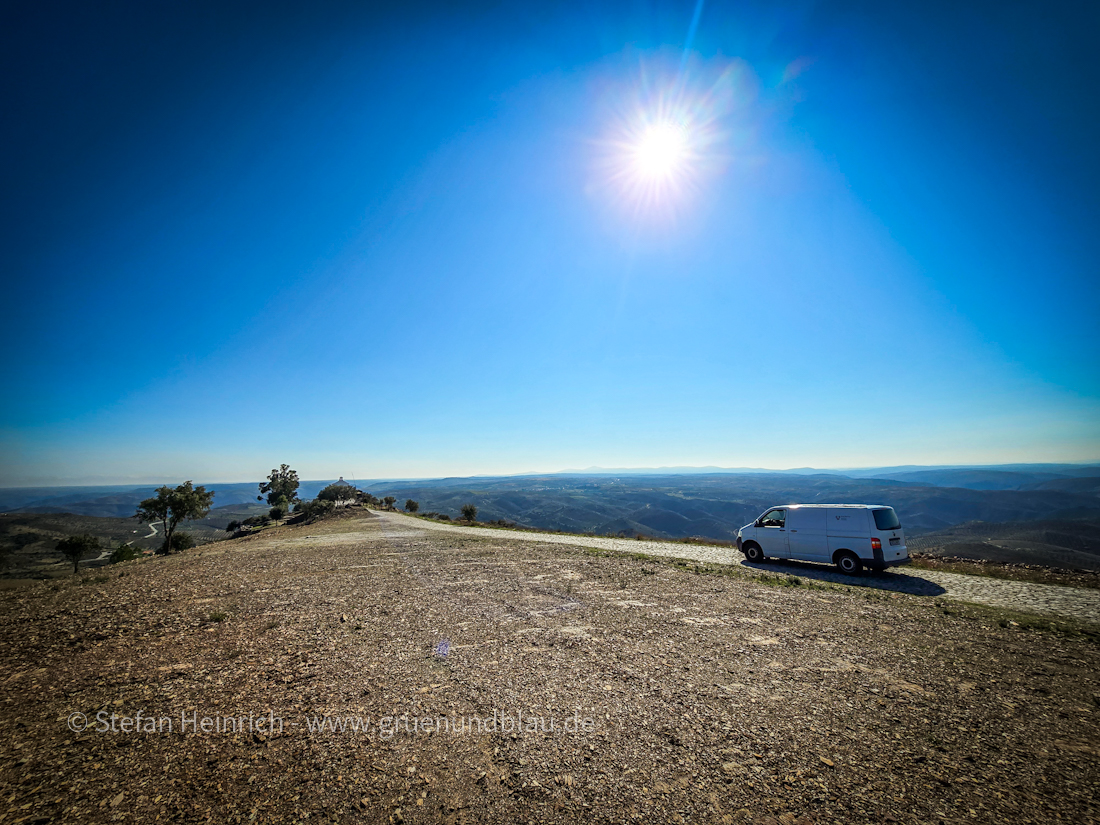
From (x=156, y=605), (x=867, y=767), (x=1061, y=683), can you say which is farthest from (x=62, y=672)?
(x=1061, y=683)

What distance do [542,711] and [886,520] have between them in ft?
48.1

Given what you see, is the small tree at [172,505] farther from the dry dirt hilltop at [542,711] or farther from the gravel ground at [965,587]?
the gravel ground at [965,587]

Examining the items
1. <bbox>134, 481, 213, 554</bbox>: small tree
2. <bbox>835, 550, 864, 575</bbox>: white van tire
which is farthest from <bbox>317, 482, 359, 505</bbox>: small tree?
<bbox>835, 550, 864, 575</bbox>: white van tire

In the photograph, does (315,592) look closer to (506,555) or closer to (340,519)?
(506,555)

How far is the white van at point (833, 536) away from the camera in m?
14.0

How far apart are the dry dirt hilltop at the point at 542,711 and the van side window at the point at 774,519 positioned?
210 inches

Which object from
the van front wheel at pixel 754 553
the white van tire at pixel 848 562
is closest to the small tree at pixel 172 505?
the van front wheel at pixel 754 553

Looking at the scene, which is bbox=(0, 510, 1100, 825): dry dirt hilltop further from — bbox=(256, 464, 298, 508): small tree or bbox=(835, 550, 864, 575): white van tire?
bbox=(256, 464, 298, 508): small tree

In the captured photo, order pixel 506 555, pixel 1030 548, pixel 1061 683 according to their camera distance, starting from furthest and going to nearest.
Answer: pixel 1030 548 < pixel 506 555 < pixel 1061 683

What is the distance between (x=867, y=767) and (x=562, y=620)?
20.5ft

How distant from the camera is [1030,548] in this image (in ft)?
307

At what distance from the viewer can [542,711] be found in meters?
5.83

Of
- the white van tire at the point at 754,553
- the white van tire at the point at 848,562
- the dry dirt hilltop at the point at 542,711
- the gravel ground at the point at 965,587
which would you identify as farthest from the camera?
the white van tire at the point at 754,553

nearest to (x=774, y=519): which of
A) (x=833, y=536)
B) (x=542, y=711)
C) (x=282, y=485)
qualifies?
(x=833, y=536)
